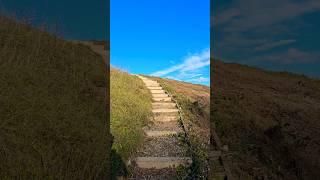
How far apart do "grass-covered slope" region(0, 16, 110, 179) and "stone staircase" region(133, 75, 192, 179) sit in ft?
3.58

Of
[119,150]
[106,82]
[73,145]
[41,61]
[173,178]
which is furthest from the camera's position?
[106,82]

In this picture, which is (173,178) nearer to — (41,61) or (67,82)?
(67,82)

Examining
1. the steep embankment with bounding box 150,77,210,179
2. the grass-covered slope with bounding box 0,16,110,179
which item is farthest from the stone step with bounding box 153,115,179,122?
the grass-covered slope with bounding box 0,16,110,179

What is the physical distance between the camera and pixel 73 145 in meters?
7.85

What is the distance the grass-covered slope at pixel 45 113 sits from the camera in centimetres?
702

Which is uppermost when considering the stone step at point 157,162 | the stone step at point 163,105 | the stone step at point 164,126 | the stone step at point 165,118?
the stone step at point 163,105

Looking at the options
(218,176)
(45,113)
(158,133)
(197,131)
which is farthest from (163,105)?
(45,113)

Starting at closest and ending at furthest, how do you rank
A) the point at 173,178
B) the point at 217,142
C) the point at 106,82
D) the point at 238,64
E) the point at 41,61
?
1. the point at 173,178
2. the point at 217,142
3. the point at 41,61
4. the point at 106,82
5. the point at 238,64

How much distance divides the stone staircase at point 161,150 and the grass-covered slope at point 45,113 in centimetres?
109

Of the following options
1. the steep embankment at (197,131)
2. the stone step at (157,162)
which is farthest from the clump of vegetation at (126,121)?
the steep embankment at (197,131)

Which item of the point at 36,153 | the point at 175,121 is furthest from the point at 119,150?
the point at 175,121

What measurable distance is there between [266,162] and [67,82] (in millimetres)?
5772

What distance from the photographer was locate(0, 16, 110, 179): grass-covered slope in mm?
7023

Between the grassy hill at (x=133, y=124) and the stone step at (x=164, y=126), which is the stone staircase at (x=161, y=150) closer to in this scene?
the stone step at (x=164, y=126)
